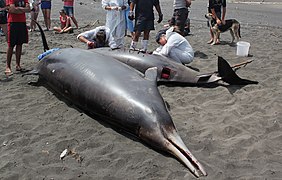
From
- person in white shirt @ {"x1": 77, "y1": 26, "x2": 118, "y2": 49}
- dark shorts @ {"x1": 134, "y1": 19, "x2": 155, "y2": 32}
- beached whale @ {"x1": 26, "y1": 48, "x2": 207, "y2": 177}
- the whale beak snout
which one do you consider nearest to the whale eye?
beached whale @ {"x1": 26, "y1": 48, "x2": 207, "y2": 177}

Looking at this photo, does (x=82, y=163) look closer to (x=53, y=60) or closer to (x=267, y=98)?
(x=53, y=60)

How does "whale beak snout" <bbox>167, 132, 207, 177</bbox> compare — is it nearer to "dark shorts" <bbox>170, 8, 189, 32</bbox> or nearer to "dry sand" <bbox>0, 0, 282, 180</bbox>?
"dry sand" <bbox>0, 0, 282, 180</bbox>

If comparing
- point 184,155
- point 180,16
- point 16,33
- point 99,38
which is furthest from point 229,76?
point 16,33

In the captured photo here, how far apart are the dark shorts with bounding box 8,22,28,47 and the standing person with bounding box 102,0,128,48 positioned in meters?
2.27

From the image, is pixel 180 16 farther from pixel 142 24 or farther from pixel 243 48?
pixel 243 48

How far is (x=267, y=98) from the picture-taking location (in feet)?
18.5

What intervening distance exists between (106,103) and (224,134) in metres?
1.64

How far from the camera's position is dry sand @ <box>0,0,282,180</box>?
3.72m

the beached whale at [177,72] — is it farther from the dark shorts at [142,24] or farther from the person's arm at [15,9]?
the person's arm at [15,9]

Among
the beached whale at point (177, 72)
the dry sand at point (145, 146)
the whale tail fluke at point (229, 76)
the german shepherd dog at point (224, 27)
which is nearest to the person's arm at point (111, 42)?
the beached whale at point (177, 72)

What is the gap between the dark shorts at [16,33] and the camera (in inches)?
268

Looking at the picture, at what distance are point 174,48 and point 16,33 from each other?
326 centimetres

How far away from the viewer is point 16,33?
269 inches

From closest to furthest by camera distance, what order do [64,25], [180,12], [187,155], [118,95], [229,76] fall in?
1. [187,155]
2. [118,95]
3. [229,76]
4. [180,12]
5. [64,25]
